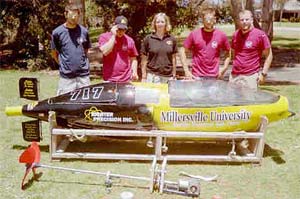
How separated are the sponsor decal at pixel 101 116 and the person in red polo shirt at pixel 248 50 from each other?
1.89 metres

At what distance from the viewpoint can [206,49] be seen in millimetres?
6504

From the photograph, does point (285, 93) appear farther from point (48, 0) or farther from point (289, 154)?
point (48, 0)

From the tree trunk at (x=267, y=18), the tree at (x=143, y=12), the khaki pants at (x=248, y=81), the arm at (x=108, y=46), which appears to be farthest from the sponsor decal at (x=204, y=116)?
the tree trunk at (x=267, y=18)

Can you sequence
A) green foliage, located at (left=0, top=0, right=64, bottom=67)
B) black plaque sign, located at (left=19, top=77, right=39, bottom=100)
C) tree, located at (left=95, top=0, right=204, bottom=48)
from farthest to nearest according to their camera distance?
green foliage, located at (left=0, top=0, right=64, bottom=67) → tree, located at (left=95, top=0, right=204, bottom=48) → black plaque sign, located at (left=19, top=77, right=39, bottom=100)

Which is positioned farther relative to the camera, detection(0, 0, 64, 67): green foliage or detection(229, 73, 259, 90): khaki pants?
detection(0, 0, 64, 67): green foliage

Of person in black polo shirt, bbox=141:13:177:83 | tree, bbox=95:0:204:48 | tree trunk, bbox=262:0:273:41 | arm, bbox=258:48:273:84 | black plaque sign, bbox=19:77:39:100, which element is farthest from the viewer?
tree trunk, bbox=262:0:273:41

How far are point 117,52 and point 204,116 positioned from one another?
5.09 ft

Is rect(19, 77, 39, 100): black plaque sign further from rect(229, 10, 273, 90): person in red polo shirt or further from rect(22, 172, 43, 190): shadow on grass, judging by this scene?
rect(229, 10, 273, 90): person in red polo shirt

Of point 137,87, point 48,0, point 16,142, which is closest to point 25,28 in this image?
point 48,0

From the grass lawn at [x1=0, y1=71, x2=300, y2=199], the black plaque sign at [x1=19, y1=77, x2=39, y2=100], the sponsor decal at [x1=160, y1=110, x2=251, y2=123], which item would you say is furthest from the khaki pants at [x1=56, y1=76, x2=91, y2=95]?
the sponsor decal at [x1=160, y1=110, x2=251, y2=123]

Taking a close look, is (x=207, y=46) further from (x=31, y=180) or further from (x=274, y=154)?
(x=31, y=180)

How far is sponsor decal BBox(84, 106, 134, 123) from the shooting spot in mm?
5996

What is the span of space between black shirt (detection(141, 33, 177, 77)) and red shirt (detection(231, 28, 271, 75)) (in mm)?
967

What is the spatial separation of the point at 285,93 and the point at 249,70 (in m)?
5.92
